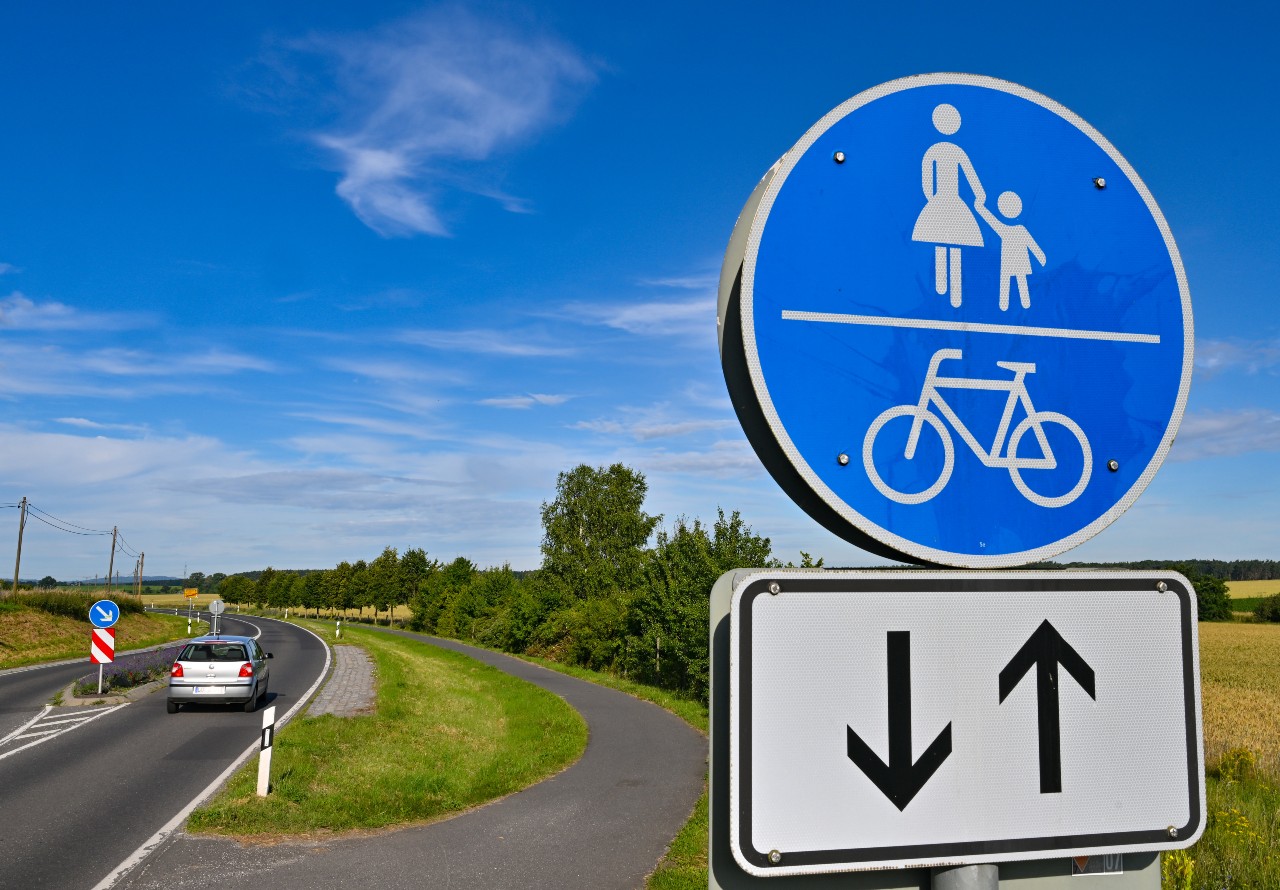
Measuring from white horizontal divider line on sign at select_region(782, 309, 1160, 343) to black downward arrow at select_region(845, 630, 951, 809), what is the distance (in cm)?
51

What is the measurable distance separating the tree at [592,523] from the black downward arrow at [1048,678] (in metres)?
58.5

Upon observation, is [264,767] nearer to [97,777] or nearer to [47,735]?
[97,777]

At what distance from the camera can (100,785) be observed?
1195 centimetres

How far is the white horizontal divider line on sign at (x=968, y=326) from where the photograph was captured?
1513mm

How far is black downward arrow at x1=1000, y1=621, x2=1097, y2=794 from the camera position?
1.47m

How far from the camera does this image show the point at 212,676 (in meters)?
18.7

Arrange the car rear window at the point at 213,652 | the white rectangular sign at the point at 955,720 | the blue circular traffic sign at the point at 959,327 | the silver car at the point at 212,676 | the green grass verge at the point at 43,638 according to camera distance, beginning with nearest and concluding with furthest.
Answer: the white rectangular sign at the point at 955,720 < the blue circular traffic sign at the point at 959,327 < the silver car at the point at 212,676 < the car rear window at the point at 213,652 < the green grass verge at the point at 43,638

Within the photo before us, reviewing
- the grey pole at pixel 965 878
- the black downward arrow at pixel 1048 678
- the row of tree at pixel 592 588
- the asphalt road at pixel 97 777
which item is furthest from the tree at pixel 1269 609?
the grey pole at pixel 965 878

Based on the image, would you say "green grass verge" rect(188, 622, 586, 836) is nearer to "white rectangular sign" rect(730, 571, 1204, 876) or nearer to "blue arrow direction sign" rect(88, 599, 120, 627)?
"blue arrow direction sign" rect(88, 599, 120, 627)

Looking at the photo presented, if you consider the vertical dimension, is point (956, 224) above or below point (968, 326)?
above

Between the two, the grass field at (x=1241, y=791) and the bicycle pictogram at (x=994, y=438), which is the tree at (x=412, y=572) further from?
the bicycle pictogram at (x=994, y=438)

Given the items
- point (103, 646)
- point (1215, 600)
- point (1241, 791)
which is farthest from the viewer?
point (1215, 600)

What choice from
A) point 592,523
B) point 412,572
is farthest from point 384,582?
point 592,523

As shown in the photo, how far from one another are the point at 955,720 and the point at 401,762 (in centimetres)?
1372
